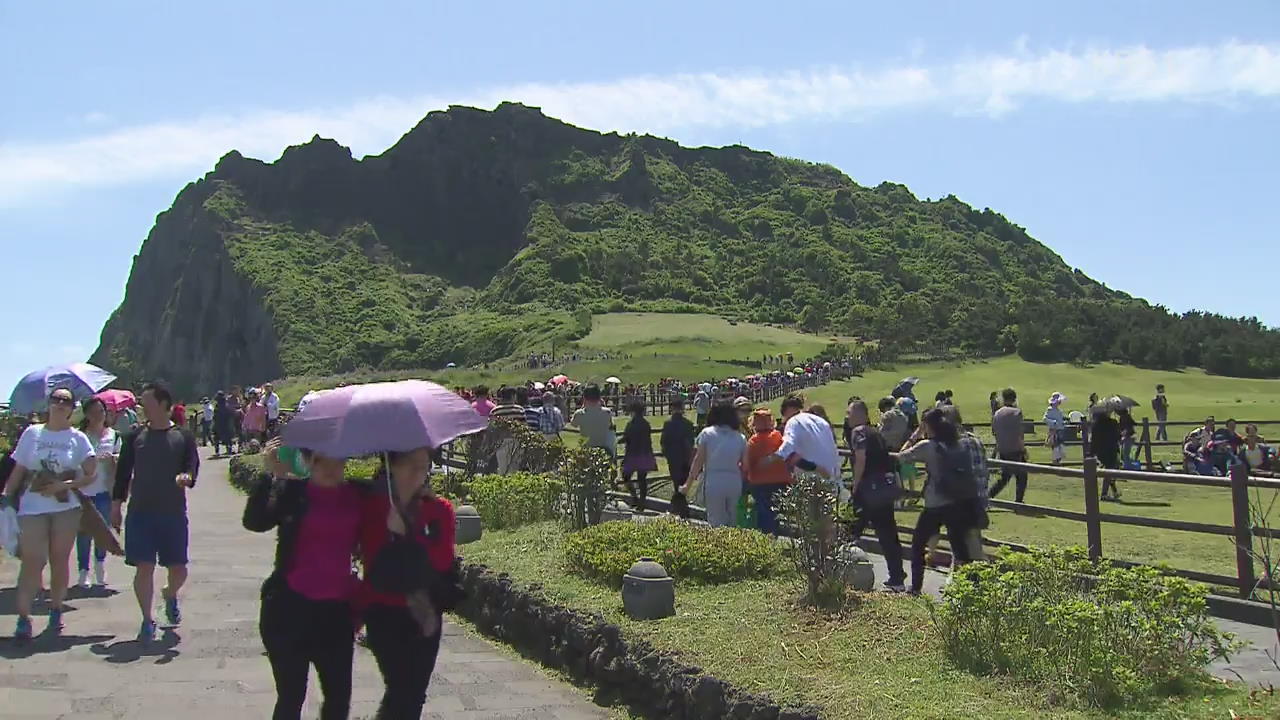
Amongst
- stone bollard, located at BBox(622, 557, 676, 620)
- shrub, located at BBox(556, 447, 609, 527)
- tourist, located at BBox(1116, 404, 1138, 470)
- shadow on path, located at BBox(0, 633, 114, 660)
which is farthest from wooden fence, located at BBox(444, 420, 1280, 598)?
tourist, located at BBox(1116, 404, 1138, 470)

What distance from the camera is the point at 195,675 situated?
284 inches

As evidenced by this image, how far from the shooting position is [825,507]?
7.04 meters

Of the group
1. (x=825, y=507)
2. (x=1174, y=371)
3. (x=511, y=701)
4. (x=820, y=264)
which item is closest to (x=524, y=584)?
(x=511, y=701)

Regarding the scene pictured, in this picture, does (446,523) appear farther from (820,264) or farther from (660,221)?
(660,221)

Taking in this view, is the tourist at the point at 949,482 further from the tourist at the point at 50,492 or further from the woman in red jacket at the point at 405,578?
the tourist at the point at 50,492

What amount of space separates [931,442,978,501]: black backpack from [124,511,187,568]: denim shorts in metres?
5.04

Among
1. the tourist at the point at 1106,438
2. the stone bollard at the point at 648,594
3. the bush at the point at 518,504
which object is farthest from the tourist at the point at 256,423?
the stone bollard at the point at 648,594

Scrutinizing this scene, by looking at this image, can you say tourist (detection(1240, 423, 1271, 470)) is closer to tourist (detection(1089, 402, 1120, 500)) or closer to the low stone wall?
tourist (detection(1089, 402, 1120, 500))

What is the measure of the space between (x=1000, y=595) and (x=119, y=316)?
195430 mm

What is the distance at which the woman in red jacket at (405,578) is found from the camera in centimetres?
450

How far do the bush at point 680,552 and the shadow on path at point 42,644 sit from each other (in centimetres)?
323

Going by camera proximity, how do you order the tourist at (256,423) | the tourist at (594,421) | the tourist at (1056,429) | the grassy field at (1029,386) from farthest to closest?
the tourist at (256,423) → the tourist at (1056,429) → the tourist at (594,421) → the grassy field at (1029,386)

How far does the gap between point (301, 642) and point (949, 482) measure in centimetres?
499

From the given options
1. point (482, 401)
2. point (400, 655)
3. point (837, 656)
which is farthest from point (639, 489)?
point (400, 655)
